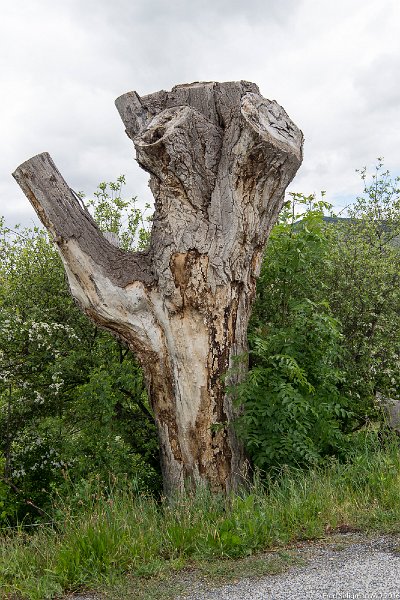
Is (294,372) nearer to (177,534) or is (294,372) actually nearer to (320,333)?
(320,333)

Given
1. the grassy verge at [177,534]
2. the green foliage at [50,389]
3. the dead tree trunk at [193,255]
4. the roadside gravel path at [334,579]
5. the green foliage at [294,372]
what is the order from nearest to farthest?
the roadside gravel path at [334,579]
the grassy verge at [177,534]
the green foliage at [294,372]
the dead tree trunk at [193,255]
the green foliage at [50,389]

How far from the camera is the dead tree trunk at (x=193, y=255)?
705cm

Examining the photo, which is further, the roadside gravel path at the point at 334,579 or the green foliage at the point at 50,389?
the green foliage at the point at 50,389

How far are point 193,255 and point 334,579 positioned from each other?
3852mm

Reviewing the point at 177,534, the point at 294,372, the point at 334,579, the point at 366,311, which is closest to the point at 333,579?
the point at 334,579

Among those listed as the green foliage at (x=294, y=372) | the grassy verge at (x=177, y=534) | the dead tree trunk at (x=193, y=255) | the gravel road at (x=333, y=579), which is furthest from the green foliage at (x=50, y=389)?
the gravel road at (x=333, y=579)

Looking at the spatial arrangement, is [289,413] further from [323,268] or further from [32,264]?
[32,264]

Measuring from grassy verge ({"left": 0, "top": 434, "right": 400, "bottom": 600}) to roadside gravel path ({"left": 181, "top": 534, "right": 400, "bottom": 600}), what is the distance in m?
0.25

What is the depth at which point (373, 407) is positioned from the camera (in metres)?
8.88

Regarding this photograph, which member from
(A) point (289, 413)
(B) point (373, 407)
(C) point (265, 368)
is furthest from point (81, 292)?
(B) point (373, 407)

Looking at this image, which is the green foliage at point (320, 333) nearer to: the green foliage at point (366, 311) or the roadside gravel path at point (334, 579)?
the green foliage at point (366, 311)

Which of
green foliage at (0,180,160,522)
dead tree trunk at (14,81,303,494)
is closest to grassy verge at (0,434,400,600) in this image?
dead tree trunk at (14,81,303,494)

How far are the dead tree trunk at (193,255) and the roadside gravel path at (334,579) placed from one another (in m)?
2.61

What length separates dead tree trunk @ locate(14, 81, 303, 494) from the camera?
7.05m
